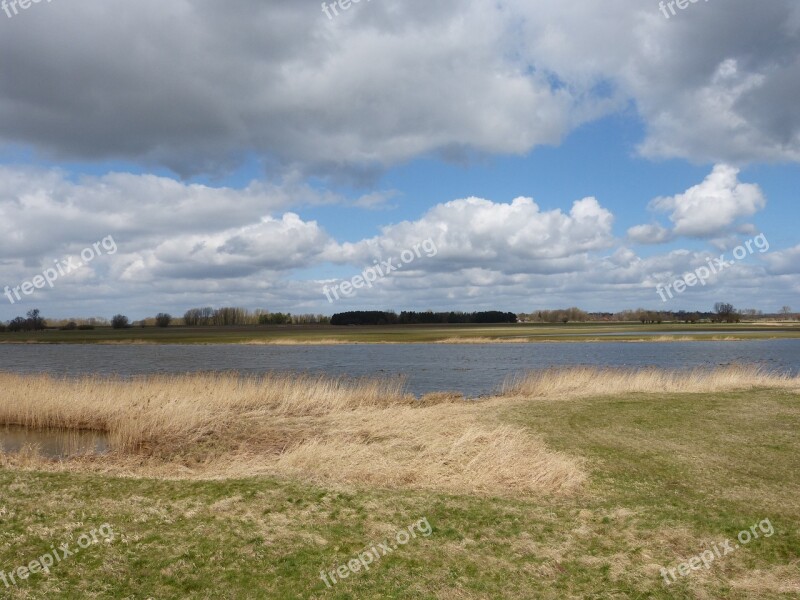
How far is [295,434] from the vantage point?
712 inches

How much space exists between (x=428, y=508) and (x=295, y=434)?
9191mm

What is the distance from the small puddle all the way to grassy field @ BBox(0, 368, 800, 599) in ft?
7.04

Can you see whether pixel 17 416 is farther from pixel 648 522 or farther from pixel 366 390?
pixel 648 522

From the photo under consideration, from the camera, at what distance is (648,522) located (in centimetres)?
930

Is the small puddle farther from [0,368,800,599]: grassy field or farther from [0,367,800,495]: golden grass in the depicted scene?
[0,368,800,599]: grassy field

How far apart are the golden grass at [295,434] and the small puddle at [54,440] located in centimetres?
46

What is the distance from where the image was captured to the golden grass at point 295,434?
39.2 feet

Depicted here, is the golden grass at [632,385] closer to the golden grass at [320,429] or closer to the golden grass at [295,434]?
the golden grass at [320,429]

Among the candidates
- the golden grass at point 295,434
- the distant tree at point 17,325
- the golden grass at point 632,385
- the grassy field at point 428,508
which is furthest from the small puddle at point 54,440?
the distant tree at point 17,325

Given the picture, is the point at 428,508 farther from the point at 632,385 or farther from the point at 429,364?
the point at 429,364

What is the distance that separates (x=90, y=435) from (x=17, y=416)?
165 inches

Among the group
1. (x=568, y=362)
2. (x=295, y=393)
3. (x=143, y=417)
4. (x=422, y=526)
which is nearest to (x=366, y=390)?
(x=295, y=393)

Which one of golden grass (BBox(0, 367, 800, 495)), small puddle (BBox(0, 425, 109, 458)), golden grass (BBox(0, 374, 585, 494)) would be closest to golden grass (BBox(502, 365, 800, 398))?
Result: golden grass (BBox(0, 367, 800, 495))

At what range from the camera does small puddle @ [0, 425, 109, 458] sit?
Answer: 18273mm
